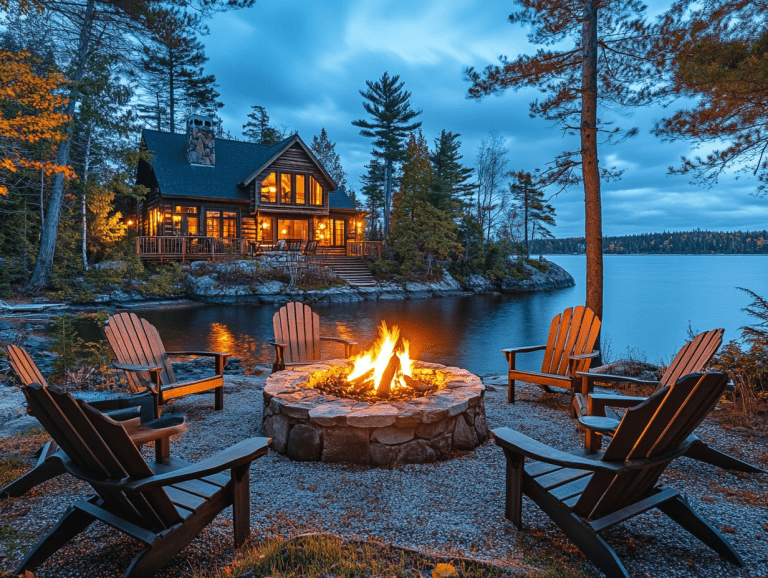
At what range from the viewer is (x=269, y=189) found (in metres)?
21.3

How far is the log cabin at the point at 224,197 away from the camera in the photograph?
19.5 m

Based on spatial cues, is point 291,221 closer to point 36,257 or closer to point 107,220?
point 107,220

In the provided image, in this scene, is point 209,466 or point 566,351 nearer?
point 209,466

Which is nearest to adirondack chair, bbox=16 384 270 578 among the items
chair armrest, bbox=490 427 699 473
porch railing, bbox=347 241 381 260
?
chair armrest, bbox=490 427 699 473

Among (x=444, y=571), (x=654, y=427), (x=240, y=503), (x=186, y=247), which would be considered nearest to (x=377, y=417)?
(x=240, y=503)

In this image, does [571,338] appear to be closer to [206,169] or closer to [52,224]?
[52,224]

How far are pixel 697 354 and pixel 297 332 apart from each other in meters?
3.86

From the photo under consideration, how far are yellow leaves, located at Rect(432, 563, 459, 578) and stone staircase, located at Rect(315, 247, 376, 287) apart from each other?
18.0m

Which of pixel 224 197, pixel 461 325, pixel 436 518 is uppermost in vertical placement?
pixel 224 197

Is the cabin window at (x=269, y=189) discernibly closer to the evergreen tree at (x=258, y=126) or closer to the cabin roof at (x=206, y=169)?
the cabin roof at (x=206, y=169)

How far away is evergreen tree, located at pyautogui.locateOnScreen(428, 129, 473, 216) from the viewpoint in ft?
84.7

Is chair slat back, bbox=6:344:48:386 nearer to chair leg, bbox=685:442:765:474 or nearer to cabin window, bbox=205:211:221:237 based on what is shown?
chair leg, bbox=685:442:765:474

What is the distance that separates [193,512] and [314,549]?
52 cm

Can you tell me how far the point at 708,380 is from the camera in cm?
162
